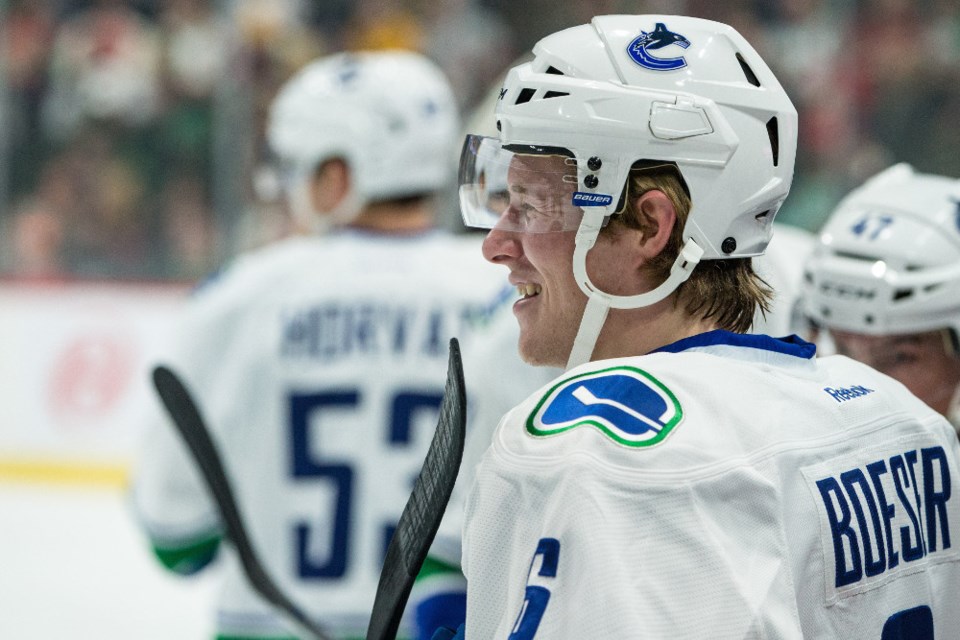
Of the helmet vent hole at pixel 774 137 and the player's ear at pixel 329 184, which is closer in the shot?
the helmet vent hole at pixel 774 137

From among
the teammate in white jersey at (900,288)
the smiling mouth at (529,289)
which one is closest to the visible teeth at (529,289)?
the smiling mouth at (529,289)

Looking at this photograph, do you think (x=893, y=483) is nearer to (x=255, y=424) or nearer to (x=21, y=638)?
(x=255, y=424)

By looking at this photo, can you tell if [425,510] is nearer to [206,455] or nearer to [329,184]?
[206,455]

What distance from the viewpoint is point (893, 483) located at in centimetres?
141

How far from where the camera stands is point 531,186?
58.2 inches

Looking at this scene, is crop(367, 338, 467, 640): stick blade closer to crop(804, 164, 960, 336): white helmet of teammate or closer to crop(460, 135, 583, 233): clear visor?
crop(460, 135, 583, 233): clear visor

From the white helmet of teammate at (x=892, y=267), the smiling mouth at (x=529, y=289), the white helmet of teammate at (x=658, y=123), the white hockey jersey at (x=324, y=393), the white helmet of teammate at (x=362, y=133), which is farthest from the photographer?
the white helmet of teammate at (x=362, y=133)

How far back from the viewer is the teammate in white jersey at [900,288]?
2125 mm

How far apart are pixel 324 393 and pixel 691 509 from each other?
6.21 ft

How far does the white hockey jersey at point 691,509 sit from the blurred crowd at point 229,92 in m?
4.80

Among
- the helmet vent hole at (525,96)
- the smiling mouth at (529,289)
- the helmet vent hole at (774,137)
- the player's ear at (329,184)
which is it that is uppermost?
the helmet vent hole at (525,96)

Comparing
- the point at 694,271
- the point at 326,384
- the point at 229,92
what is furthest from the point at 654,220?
the point at 229,92

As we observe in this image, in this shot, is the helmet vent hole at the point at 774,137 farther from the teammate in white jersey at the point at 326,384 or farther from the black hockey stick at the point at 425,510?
the teammate in white jersey at the point at 326,384

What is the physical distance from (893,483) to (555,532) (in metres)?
0.43
